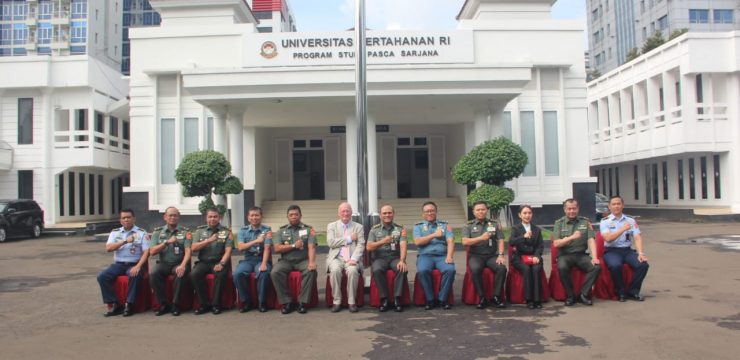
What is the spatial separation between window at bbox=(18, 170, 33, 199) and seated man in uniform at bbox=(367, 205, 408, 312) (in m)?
19.2

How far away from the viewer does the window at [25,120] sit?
2184 centimetres

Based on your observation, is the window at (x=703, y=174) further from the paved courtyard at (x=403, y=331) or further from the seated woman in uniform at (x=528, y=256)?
the seated woman in uniform at (x=528, y=256)

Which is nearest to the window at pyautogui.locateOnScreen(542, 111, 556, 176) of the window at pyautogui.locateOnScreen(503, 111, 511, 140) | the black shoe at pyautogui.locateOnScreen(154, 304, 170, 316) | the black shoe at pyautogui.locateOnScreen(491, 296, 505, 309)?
the window at pyautogui.locateOnScreen(503, 111, 511, 140)

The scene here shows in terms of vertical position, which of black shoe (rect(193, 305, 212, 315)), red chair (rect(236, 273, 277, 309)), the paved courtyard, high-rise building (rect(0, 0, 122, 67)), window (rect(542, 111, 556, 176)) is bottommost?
the paved courtyard

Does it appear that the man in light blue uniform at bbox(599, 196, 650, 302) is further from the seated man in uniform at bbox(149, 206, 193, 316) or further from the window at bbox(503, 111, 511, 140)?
the window at bbox(503, 111, 511, 140)

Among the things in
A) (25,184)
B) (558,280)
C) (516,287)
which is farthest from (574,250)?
(25,184)

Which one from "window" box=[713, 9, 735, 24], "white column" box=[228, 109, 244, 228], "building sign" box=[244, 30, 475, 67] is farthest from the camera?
"window" box=[713, 9, 735, 24]

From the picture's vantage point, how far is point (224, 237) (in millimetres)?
7199

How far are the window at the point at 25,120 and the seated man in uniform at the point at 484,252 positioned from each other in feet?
66.4

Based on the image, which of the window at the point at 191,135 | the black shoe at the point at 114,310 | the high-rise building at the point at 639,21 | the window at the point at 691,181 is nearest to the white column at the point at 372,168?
the window at the point at 191,135

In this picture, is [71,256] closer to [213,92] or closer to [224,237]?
[213,92]

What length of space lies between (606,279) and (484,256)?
159cm

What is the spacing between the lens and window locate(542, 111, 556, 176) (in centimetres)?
1850

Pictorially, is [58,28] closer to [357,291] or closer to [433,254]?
[357,291]
